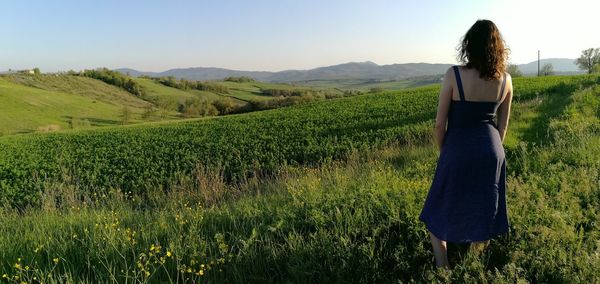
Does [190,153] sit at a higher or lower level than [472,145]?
lower

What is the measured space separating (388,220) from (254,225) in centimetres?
151

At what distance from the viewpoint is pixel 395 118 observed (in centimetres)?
2023

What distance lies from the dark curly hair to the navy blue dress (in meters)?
0.16

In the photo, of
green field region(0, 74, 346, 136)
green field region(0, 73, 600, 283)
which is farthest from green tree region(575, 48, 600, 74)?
green field region(0, 73, 600, 283)

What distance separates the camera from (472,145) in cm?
317

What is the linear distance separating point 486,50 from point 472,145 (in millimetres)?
756

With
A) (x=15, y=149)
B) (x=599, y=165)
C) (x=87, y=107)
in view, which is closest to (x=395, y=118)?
(x=599, y=165)

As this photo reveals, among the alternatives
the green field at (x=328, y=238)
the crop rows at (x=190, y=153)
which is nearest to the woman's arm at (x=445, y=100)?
the green field at (x=328, y=238)

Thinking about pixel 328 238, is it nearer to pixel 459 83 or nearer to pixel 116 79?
pixel 459 83

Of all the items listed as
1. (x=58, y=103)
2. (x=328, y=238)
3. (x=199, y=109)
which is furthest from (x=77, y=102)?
(x=328, y=238)

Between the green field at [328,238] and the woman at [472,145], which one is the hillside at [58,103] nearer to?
the green field at [328,238]

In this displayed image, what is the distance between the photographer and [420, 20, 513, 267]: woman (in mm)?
3062

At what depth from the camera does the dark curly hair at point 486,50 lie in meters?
3.00

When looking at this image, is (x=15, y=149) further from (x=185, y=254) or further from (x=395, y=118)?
(x=185, y=254)
